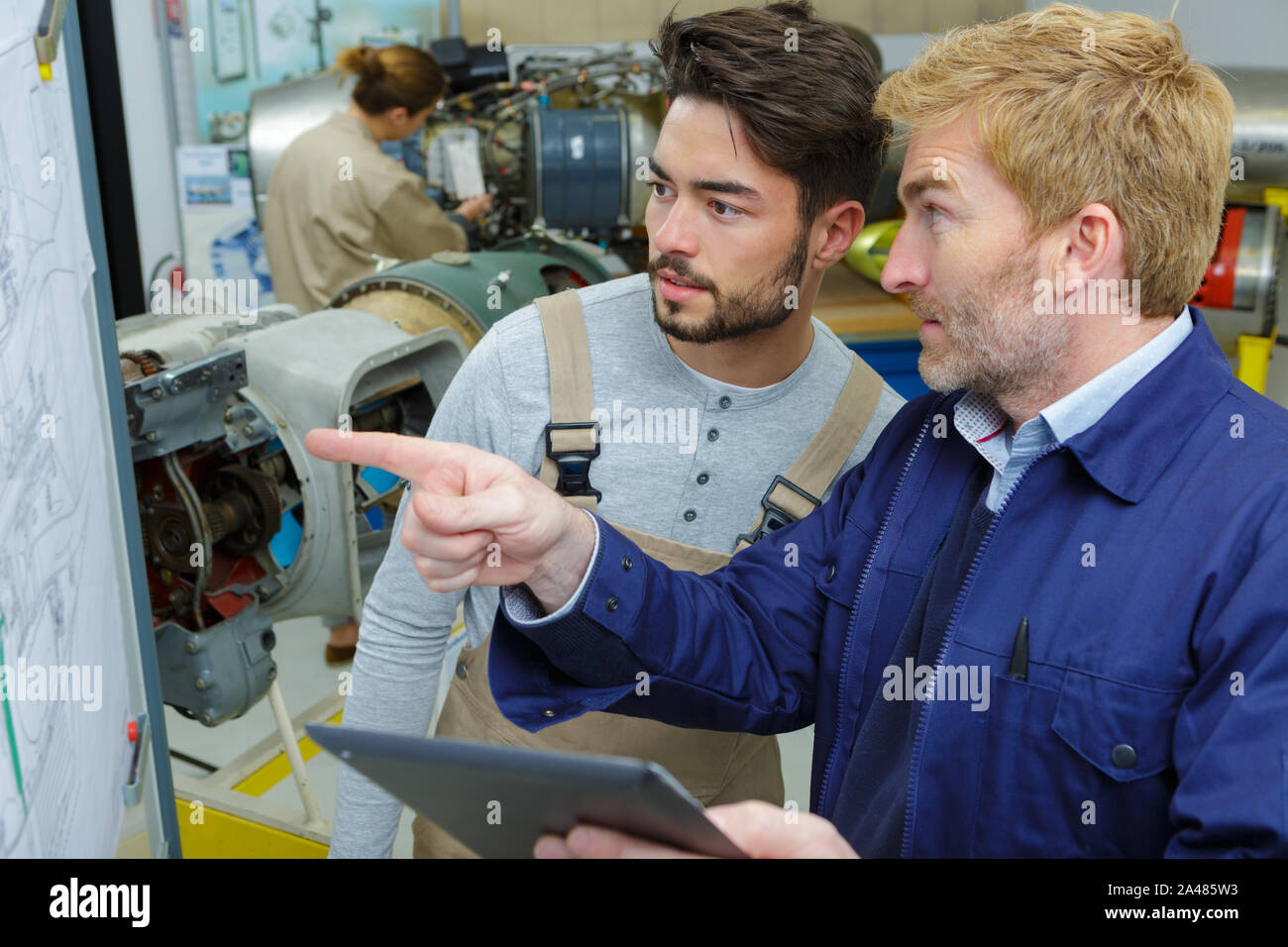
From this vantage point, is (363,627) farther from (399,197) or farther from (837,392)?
(399,197)

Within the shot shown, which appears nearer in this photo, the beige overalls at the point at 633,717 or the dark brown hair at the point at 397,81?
the beige overalls at the point at 633,717

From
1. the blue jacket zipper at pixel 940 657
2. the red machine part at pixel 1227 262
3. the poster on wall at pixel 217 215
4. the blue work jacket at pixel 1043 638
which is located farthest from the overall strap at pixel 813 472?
the poster on wall at pixel 217 215

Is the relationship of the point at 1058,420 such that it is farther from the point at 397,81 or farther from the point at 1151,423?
the point at 397,81

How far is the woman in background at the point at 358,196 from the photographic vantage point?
12.8ft

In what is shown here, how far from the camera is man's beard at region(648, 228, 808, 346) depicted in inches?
54.7

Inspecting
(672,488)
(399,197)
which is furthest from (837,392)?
(399,197)

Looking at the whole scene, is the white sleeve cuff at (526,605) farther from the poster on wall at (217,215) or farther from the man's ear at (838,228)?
the poster on wall at (217,215)

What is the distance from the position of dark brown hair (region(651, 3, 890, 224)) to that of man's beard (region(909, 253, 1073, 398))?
0.36 m

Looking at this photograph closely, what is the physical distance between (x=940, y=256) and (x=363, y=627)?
0.87m

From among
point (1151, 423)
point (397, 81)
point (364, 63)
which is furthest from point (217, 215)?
point (1151, 423)

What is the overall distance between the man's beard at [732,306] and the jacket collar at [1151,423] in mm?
498

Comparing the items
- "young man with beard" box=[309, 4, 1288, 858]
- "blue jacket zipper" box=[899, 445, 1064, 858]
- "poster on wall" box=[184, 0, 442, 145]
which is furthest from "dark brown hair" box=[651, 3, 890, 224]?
"poster on wall" box=[184, 0, 442, 145]

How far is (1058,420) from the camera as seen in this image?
1.05 meters

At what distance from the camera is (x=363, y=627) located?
1.47 metres
